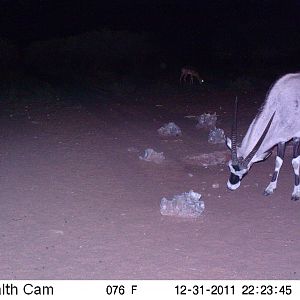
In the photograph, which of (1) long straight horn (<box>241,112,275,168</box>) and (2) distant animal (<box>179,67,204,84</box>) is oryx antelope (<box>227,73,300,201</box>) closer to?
(1) long straight horn (<box>241,112,275,168</box>)

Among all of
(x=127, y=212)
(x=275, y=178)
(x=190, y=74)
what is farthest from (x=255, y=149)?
(x=190, y=74)

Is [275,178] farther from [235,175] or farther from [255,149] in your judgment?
[235,175]

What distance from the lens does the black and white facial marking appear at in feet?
29.2

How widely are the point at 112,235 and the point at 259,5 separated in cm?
4034

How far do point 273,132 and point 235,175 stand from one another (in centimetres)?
97

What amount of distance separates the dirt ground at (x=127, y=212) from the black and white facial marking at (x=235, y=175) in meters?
0.20

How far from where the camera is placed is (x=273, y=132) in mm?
9227

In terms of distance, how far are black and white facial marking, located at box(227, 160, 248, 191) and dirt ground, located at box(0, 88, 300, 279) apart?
20 cm

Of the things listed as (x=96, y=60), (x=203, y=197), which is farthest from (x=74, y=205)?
(x=96, y=60)

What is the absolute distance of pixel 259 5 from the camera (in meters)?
45.0

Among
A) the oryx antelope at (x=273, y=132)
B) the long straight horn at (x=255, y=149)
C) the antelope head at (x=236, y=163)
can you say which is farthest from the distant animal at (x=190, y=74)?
the antelope head at (x=236, y=163)

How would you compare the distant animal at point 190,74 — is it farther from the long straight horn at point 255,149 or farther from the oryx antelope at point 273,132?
the long straight horn at point 255,149

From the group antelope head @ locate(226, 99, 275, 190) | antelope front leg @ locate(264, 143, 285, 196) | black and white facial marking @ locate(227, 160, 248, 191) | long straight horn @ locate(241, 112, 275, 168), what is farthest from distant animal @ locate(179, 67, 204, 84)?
black and white facial marking @ locate(227, 160, 248, 191)

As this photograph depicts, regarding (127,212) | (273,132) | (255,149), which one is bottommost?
(127,212)
